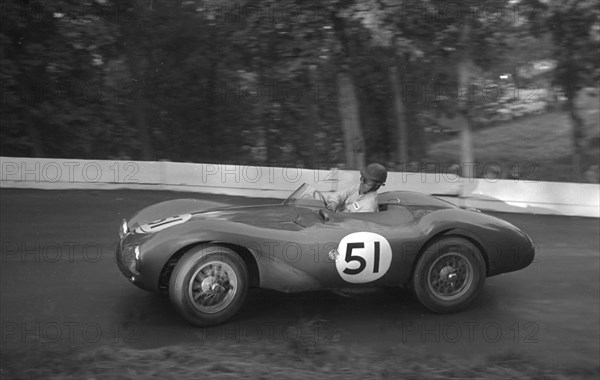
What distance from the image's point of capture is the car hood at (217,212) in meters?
5.39

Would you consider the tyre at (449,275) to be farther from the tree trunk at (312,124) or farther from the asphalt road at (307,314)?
the tree trunk at (312,124)

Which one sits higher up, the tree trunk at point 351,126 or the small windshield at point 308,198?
the tree trunk at point 351,126

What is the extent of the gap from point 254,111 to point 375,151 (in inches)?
98.5

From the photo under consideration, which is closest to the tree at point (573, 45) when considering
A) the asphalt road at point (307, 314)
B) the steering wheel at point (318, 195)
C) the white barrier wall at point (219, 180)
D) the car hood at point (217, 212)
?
the white barrier wall at point (219, 180)

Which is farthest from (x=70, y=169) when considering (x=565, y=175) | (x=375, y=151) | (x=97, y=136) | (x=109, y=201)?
(x=565, y=175)

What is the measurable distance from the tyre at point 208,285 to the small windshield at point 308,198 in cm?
99

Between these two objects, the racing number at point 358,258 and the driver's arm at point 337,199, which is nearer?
the racing number at point 358,258

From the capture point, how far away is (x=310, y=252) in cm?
514

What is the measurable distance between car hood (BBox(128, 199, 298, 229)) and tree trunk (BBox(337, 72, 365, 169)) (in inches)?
282

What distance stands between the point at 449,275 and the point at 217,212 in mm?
1892

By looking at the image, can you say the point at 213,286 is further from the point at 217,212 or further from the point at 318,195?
the point at 318,195

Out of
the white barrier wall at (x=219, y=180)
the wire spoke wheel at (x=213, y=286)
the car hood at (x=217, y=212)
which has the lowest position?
the wire spoke wheel at (x=213, y=286)

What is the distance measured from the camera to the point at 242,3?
12.3 meters

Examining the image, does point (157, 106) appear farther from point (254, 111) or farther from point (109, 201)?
point (109, 201)
